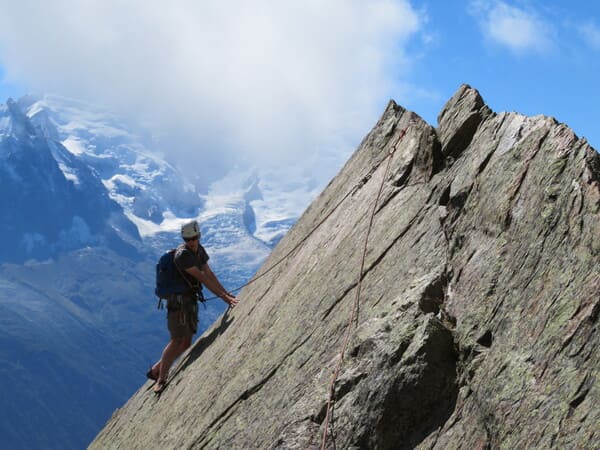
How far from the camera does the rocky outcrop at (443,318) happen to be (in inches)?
294

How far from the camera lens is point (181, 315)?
15.8 meters

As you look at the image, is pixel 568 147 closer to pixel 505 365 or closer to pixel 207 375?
pixel 505 365

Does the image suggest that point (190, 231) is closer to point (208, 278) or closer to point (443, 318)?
point (208, 278)

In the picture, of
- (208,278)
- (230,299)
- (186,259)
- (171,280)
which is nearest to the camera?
(186,259)

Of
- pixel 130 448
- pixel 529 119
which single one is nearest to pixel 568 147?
pixel 529 119

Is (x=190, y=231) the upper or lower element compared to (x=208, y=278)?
upper

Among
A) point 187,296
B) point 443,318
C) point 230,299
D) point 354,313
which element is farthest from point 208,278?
point 443,318

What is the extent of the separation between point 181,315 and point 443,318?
8091mm

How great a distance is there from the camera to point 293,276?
14.5m

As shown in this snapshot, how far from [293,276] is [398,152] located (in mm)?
3463

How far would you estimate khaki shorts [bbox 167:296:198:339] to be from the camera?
15.6 meters

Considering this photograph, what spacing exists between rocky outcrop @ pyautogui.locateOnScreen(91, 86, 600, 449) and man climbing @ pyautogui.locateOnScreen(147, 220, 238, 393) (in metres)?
1.80

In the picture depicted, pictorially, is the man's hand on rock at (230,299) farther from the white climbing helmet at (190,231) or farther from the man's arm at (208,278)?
the white climbing helmet at (190,231)

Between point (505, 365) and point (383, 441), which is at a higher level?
point (505, 365)
